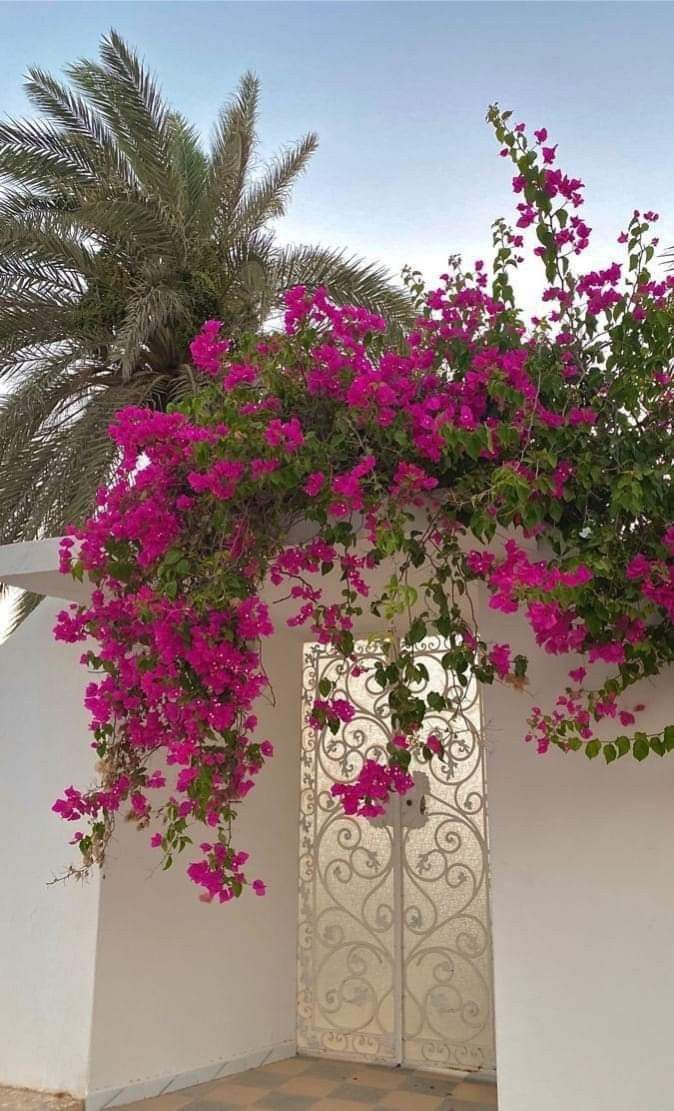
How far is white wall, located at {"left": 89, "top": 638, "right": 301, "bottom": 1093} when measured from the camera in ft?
15.6

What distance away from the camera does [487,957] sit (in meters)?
5.26

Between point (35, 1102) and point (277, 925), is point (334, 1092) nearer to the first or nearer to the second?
point (277, 925)

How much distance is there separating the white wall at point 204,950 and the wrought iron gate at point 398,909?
0.19m

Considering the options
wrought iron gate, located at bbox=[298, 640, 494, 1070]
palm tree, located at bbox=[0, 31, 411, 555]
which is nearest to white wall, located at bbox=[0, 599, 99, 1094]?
wrought iron gate, located at bbox=[298, 640, 494, 1070]

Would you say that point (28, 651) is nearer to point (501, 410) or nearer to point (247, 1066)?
point (247, 1066)

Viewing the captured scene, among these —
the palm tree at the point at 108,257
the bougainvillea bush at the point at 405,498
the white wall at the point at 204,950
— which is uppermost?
the palm tree at the point at 108,257

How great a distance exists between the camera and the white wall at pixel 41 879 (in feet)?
15.5

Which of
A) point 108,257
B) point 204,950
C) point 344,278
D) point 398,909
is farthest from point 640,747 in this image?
point 108,257

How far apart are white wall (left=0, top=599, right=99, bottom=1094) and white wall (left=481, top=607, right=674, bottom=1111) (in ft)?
7.38

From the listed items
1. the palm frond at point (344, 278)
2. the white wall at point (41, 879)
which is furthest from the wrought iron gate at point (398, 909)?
the palm frond at point (344, 278)

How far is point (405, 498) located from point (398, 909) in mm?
3311

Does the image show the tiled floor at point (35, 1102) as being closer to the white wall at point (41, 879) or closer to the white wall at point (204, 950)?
the white wall at point (41, 879)

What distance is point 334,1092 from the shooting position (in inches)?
194

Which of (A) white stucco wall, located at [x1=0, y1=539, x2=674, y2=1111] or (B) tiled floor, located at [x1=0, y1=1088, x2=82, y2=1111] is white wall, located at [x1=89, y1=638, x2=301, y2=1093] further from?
(B) tiled floor, located at [x1=0, y1=1088, x2=82, y2=1111]
